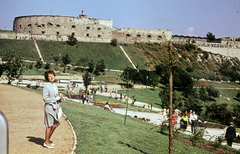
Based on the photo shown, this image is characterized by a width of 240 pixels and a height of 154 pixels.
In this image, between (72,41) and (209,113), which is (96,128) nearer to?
(209,113)

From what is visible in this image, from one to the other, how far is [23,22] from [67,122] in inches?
2684

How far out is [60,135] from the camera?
21.8 ft

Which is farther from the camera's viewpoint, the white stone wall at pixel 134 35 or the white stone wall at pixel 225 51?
the white stone wall at pixel 225 51

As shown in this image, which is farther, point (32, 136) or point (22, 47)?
point (22, 47)

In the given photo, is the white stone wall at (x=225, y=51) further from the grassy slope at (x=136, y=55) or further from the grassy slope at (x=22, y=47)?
the grassy slope at (x=22, y=47)

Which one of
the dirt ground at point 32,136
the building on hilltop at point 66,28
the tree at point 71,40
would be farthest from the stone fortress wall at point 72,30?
the dirt ground at point 32,136

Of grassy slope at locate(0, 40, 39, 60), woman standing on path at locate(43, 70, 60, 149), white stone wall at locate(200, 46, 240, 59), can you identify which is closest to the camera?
woman standing on path at locate(43, 70, 60, 149)

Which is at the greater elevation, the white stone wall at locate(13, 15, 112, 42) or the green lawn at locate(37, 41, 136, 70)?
the white stone wall at locate(13, 15, 112, 42)

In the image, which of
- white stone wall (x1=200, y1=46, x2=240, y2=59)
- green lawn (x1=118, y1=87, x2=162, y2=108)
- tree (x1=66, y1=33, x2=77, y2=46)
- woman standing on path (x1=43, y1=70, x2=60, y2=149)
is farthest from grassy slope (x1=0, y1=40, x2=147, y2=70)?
woman standing on path (x1=43, y1=70, x2=60, y2=149)

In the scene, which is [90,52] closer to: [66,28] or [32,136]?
[66,28]

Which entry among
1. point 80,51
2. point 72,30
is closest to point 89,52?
point 80,51

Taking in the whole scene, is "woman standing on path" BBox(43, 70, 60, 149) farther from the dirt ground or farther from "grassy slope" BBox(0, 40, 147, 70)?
"grassy slope" BBox(0, 40, 147, 70)

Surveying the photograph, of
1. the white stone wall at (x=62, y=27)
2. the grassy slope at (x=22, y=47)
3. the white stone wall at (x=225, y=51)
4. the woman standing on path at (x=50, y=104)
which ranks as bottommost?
the woman standing on path at (x=50, y=104)

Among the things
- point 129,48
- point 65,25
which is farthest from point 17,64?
point 129,48
